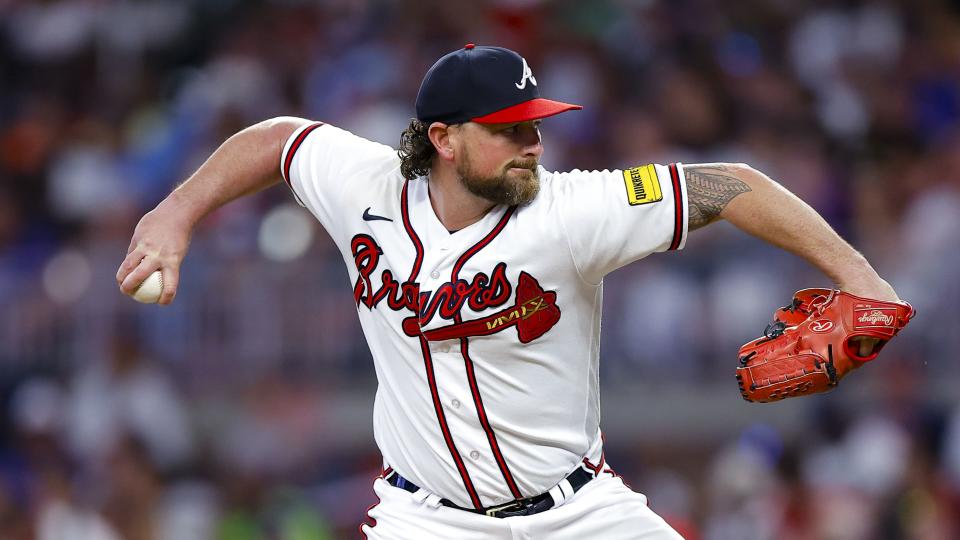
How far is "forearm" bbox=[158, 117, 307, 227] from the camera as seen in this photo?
4168 mm

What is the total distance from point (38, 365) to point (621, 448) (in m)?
3.58

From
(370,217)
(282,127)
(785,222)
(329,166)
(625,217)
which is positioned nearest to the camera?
(785,222)

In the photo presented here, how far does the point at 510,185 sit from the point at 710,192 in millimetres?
555

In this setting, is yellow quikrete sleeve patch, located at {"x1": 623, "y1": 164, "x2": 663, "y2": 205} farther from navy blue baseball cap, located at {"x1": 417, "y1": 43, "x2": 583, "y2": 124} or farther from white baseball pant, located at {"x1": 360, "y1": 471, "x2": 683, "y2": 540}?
white baseball pant, located at {"x1": 360, "y1": 471, "x2": 683, "y2": 540}

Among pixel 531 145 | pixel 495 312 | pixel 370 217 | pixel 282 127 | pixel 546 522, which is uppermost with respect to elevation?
pixel 282 127

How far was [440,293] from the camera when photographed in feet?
12.9

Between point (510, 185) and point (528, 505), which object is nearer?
point (510, 185)

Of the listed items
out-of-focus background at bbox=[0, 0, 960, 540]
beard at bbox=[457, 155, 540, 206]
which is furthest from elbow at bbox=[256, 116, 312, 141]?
out-of-focus background at bbox=[0, 0, 960, 540]

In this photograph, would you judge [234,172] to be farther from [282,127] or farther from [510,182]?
[510,182]

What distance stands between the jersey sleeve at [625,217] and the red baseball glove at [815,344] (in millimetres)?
375

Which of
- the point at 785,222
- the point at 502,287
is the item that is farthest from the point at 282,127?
the point at 785,222

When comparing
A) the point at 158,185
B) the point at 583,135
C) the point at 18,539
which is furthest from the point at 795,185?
the point at 18,539

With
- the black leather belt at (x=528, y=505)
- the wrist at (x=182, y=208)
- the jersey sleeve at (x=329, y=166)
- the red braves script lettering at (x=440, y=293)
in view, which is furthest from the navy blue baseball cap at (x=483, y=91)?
the black leather belt at (x=528, y=505)

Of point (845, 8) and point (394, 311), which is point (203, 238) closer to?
point (845, 8)
